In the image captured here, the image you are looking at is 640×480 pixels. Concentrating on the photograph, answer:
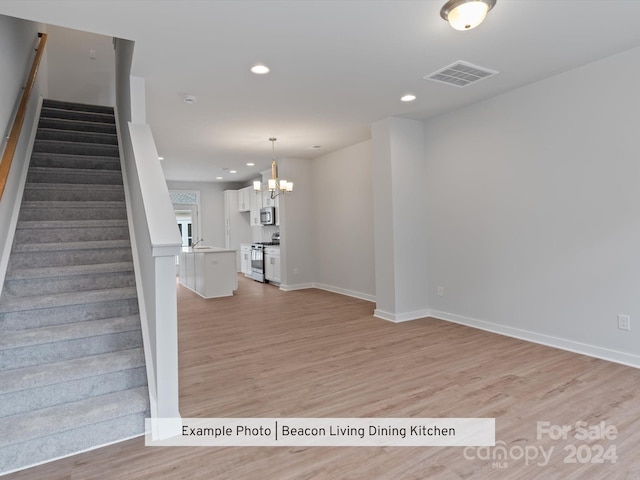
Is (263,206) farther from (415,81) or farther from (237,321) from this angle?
(415,81)

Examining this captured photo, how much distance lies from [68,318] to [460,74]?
3.95 meters

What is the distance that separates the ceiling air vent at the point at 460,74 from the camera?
10.6ft

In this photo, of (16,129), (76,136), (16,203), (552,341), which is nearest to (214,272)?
(76,136)

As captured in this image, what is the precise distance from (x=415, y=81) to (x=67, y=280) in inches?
142

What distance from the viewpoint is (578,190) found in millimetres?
3334

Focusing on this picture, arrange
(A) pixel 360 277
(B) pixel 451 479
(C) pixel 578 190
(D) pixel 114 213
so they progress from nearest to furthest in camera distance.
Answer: (B) pixel 451 479
(C) pixel 578 190
(D) pixel 114 213
(A) pixel 360 277

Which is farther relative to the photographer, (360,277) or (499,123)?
(360,277)

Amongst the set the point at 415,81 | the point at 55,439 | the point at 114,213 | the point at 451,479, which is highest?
the point at 415,81

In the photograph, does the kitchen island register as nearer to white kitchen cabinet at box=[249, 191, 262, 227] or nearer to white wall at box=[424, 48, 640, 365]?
white kitchen cabinet at box=[249, 191, 262, 227]

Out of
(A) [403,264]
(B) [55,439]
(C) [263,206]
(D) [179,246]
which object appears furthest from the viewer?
(C) [263,206]

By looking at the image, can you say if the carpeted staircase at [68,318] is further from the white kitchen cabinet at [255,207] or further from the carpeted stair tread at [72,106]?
the white kitchen cabinet at [255,207]

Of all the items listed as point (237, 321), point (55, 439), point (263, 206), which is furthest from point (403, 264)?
point (263, 206)

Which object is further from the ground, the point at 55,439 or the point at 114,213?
the point at 114,213

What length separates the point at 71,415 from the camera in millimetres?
2061
